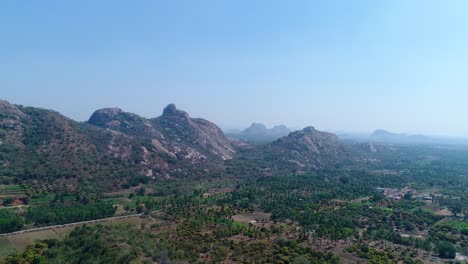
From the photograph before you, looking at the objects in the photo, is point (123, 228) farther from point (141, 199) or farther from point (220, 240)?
point (141, 199)

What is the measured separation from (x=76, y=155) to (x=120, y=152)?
15.3 meters

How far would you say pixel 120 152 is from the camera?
110 m

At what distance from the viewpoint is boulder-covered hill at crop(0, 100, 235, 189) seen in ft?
281

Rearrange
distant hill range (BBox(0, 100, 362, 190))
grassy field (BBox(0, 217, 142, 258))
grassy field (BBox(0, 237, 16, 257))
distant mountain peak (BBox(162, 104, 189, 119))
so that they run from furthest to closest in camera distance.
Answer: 1. distant mountain peak (BBox(162, 104, 189, 119))
2. distant hill range (BBox(0, 100, 362, 190))
3. grassy field (BBox(0, 217, 142, 258))
4. grassy field (BBox(0, 237, 16, 257))

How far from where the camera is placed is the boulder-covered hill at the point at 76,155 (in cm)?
8556

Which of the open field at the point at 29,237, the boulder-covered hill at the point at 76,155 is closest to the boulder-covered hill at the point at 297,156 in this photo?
the boulder-covered hill at the point at 76,155

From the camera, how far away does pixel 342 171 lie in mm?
134875

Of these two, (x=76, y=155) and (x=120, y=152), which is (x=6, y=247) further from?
(x=120, y=152)

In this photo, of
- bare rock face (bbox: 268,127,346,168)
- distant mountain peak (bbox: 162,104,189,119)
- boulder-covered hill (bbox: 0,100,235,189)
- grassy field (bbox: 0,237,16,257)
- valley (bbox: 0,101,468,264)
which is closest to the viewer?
grassy field (bbox: 0,237,16,257)

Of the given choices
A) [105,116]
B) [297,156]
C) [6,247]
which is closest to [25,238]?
[6,247]

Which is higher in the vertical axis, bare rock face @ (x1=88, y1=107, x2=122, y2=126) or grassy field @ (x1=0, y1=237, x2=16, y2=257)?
bare rock face @ (x1=88, y1=107, x2=122, y2=126)

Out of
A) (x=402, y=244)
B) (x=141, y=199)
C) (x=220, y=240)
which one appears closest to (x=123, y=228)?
(x=220, y=240)

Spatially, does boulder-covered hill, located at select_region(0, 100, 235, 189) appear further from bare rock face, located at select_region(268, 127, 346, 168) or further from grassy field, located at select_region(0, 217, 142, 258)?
bare rock face, located at select_region(268, 127, 346, 168)

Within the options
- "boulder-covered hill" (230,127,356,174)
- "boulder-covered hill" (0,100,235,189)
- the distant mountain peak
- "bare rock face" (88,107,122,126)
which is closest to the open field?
"boulder-covered hill" (0,100,235,189)
